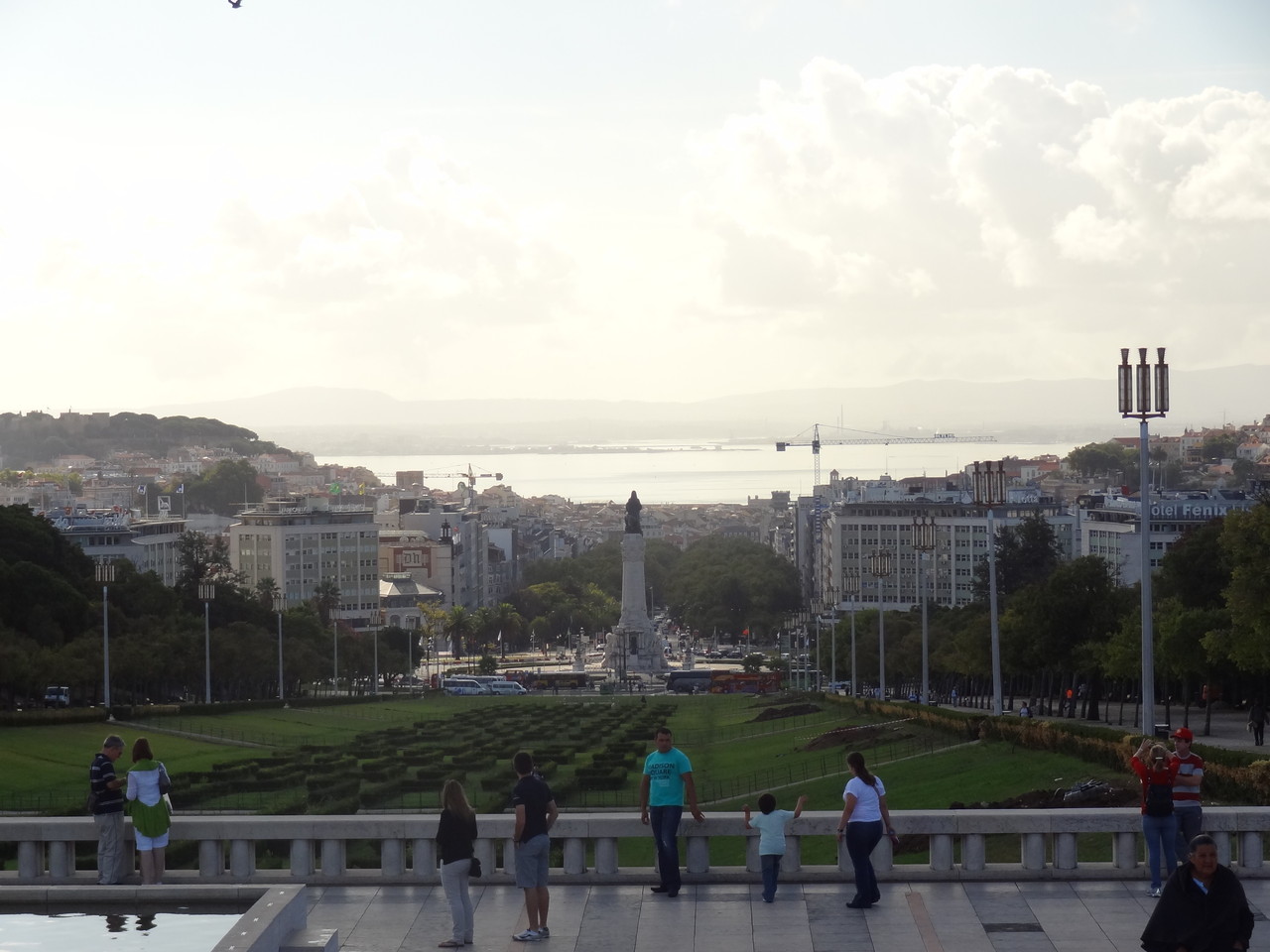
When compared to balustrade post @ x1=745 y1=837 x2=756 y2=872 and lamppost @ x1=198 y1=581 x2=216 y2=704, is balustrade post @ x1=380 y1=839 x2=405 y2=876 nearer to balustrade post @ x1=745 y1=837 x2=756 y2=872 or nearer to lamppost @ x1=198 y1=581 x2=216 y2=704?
balustrade post @ x1=745 y1=837 x2=756 y2=872

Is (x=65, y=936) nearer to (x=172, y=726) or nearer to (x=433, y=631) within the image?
(x=172, y=726)

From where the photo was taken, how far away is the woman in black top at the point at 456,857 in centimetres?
1580

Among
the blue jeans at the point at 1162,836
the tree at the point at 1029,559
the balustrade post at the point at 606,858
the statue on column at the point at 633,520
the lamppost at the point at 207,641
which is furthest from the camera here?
the statue on column at the point at 633,520

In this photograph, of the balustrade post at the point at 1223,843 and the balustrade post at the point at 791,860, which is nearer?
the balustrade post at the point at 1223,843

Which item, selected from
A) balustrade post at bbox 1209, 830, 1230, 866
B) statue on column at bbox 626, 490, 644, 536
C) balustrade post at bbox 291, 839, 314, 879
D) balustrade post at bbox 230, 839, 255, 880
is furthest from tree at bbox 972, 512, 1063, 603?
balustrade post at bbox 230, 839, 255, 880

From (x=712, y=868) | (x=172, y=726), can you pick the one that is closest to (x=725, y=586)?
(x=172, y=726)

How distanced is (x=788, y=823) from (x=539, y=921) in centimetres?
289

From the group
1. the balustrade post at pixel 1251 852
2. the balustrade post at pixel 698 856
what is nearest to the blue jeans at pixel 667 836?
the balustrade post at pixel 698 856

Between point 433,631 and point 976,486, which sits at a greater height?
point 976,486

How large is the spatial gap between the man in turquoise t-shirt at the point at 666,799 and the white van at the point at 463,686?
79114 mm

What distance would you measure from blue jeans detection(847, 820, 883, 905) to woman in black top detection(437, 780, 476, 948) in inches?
139

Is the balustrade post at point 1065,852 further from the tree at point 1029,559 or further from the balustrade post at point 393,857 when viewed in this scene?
the tree at point 1029,559

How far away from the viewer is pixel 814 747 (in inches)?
1980

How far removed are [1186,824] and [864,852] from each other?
3063 millimetres
